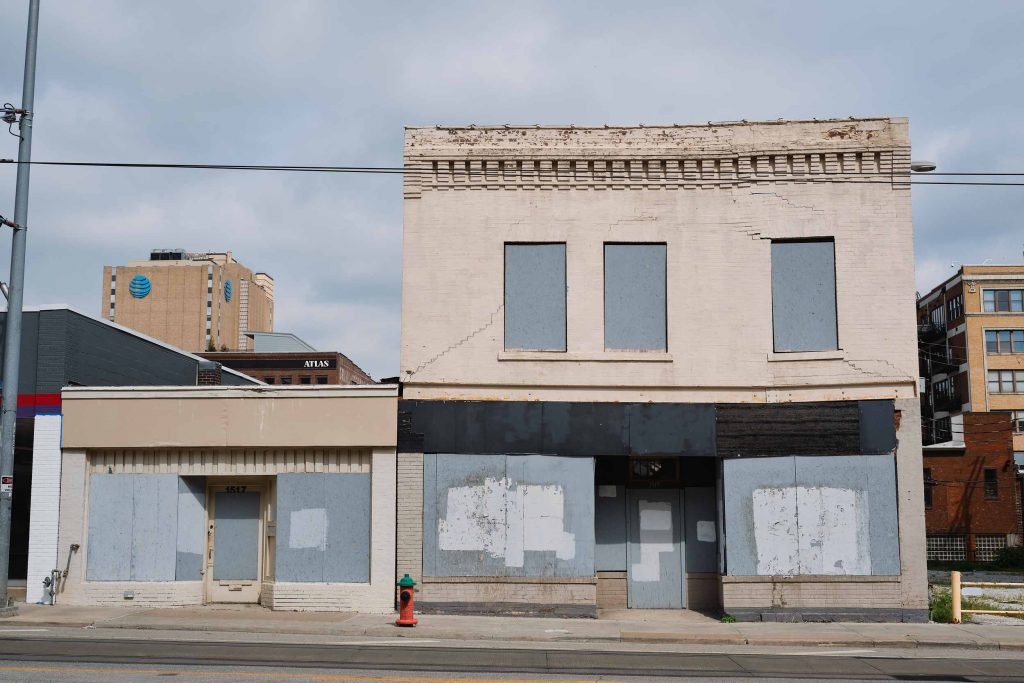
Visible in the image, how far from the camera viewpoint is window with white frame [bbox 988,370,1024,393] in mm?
68375

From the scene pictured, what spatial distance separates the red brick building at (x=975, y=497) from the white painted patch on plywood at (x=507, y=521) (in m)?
38.8

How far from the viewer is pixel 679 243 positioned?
63.1 feet

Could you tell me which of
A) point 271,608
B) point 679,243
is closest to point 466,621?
point 271,608

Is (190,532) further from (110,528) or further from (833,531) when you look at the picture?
(833,531)

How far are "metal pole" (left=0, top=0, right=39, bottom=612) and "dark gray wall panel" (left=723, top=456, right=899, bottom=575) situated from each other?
1292 centimetres

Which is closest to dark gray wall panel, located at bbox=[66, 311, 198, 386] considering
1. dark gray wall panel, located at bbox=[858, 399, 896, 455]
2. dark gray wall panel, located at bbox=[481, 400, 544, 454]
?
dark gray wall panel, located at bbox=[481, 400, 544, 454]

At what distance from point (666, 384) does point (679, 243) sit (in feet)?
9.00

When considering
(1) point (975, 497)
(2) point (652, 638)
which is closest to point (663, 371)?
(2) point (652, 638)

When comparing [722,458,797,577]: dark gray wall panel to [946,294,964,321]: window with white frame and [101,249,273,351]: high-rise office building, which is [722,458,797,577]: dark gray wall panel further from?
[101,249,273,351]: high-rise office building

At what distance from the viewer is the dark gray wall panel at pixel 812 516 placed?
18.2 meters

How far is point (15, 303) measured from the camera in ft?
59.0

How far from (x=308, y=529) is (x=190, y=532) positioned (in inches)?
92.9

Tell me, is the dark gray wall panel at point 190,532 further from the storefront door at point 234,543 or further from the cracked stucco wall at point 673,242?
the cracked stucco wall at point 673,242

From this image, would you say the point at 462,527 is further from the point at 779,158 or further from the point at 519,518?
the point at 779,158
